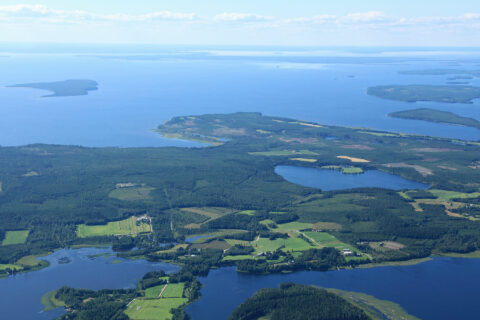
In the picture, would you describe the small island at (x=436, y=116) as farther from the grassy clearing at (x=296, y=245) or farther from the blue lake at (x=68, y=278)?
the blue lake at (x=68, y=278)

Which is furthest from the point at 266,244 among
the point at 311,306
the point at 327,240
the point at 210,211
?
the point at 311,306

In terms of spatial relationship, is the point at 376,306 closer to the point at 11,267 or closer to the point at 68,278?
the point at 68,278

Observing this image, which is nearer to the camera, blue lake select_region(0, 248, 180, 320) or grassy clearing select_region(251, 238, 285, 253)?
blue lake select_region(0, 248, 180, 320)

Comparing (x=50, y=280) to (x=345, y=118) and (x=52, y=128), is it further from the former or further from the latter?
(x=345, y=118)

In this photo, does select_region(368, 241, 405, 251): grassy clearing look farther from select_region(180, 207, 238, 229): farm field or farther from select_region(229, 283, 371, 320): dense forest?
select_region(180, 207, 238, 229): farm field

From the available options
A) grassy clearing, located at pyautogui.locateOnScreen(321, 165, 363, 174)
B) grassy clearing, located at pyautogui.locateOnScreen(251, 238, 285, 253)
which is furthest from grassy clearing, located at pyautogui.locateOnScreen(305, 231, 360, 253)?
grassy clearing, located at pyautogui.locateOnScreen(321, 165, 363, 174)

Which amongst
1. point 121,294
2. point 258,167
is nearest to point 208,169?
point 258,167
